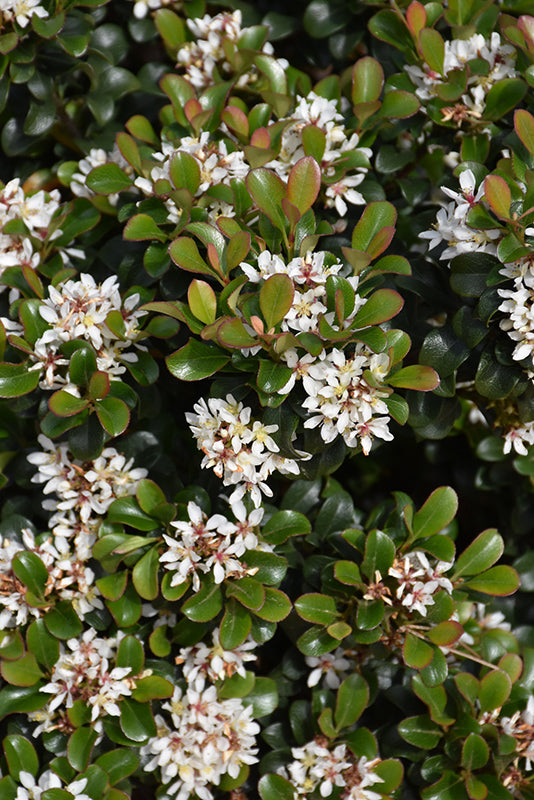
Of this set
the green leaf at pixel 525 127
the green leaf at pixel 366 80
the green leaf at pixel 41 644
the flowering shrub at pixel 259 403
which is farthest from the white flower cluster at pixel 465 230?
the green leaf at pixel 41 644

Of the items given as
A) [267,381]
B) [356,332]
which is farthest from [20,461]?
[356,332]

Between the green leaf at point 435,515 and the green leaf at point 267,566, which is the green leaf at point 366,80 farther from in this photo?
the green leaf at point 267,566

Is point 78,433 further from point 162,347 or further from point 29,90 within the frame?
point 29,90

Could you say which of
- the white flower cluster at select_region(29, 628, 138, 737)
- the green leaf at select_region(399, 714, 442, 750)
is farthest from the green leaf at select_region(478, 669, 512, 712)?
the white flower cluster at select_region(29, 628, 138, 737)

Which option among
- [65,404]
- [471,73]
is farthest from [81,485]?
[471,73]

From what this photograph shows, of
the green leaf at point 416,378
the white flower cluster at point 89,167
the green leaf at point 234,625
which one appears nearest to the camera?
the green leaf at point 416,378
